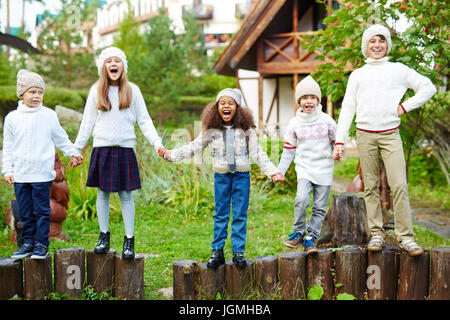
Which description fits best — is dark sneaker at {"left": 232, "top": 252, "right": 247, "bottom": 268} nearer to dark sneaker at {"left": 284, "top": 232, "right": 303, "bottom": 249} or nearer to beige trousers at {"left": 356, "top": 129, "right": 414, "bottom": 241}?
dark sneaker at {"left": 284, "top": 232, "right": 303, "bottom": 249}

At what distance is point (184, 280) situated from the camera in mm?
3416

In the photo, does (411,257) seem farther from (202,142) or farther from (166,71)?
(166,71)

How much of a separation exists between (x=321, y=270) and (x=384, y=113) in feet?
4.36

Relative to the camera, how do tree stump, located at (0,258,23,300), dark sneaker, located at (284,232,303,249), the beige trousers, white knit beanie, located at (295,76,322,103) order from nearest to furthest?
1. tree stump, located at (0,258,23,300)
2. the beige trousers
3. white knit beanie, located at (295,76,322,103)
4. dark sneaker, located at (284,232,303,249)

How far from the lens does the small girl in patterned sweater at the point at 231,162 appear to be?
3.45m

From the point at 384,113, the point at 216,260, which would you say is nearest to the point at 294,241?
the point at 216,260

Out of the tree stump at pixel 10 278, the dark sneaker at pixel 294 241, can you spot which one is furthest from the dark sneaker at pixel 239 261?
the tree stump at pixel 10 278

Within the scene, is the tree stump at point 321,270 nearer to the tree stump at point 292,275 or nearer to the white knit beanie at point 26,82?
the tree stump at point 292,275

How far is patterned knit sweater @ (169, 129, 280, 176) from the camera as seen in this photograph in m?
3.47

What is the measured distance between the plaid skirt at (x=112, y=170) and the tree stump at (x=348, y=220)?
2348 mm

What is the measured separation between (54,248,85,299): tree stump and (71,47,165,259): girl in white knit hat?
16cm

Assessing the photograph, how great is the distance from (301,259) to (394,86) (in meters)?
1.54

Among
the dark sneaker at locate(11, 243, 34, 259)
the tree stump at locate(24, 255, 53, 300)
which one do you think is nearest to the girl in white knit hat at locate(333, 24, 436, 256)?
the tree stump at locate(24, 255, 53, 300)

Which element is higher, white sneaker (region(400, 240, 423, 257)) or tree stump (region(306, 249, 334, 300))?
white sneaker (region(400, 240, 423, 257))
